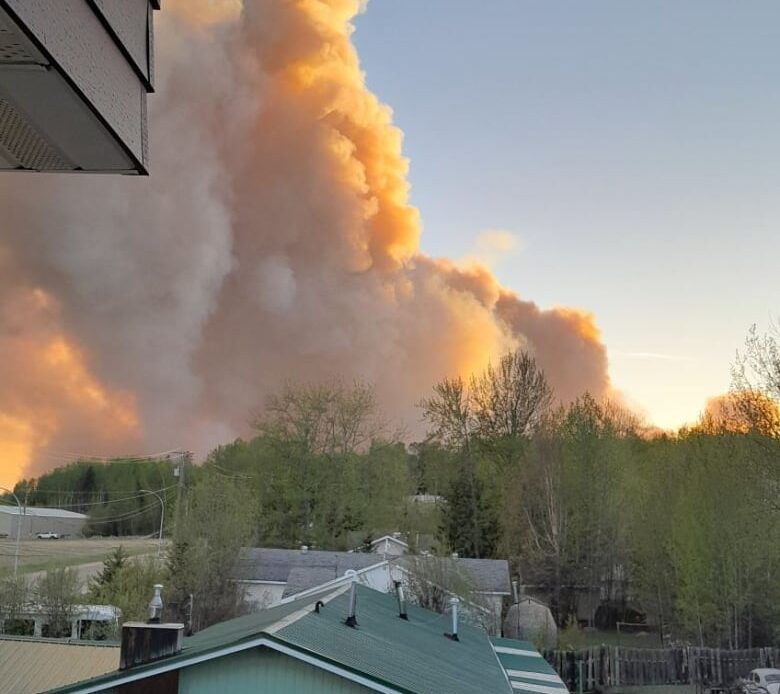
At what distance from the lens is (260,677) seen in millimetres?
9812

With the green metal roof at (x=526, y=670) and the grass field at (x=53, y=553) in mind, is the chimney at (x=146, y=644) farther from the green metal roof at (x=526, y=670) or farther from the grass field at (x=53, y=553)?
the grass field at (x=53, y=553)

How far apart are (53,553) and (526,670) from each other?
24.3m

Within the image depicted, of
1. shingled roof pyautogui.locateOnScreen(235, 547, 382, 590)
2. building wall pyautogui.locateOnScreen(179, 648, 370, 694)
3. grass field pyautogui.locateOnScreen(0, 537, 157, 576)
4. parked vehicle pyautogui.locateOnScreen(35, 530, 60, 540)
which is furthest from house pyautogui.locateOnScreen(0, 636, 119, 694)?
parked vehicle pyautogui.locateOnScreen(35, 530, 60, 540)

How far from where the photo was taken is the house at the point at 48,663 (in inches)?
733

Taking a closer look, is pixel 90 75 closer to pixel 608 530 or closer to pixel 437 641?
pixel 437 641

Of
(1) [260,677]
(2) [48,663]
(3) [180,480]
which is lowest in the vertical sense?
(2) [48,663]

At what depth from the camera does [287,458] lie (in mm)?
44812

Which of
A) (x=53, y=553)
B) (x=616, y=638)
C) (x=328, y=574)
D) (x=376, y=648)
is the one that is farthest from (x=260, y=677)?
(x=616, y=638)

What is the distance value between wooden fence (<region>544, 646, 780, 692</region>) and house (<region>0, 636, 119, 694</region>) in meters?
15.6

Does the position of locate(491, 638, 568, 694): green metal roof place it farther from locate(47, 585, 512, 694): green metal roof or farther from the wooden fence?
the wooden fence

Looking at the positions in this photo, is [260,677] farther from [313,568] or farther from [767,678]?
[313,568]

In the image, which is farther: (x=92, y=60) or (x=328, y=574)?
(x=328, y=574)

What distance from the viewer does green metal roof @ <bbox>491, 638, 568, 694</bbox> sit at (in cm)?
1574

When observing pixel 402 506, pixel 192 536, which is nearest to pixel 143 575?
pixel 192 536
